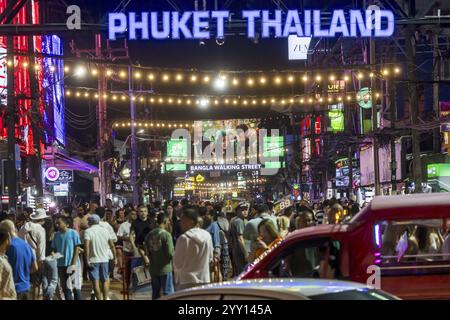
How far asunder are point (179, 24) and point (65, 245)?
18.4 feet

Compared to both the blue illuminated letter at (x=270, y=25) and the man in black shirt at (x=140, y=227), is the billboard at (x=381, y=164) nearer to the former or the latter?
the blue illuminated letter at (x=270, y=25)

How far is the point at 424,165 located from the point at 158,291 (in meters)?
23.7

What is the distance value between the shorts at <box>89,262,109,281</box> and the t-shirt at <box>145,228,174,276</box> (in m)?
2.11

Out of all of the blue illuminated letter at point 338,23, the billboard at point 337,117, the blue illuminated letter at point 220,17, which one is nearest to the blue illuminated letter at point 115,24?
the blue illuminated letter at point 220,17

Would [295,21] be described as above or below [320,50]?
below

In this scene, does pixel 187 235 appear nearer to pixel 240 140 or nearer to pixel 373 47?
pixel 373 47

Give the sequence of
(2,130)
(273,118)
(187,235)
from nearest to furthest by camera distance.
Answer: (187,235)
(2,130)
(273,118)

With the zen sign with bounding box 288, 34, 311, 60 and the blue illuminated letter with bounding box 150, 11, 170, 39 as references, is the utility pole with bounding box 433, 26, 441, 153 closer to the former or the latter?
the blue illuminated letter with bounding box 150, 11, 170, 39

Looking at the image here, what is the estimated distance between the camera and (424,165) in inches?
1288

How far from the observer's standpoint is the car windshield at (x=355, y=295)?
4.62m

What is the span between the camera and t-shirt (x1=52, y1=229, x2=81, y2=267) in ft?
42.3

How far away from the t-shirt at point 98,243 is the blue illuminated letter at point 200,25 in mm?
4920

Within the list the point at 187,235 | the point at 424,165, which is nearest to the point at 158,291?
the point at 187,235
